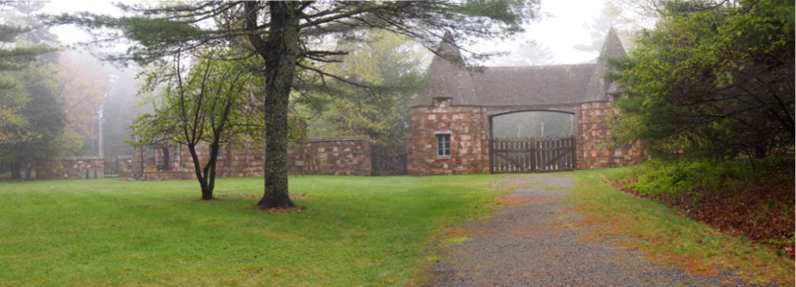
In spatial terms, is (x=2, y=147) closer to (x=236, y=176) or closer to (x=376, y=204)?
(x=236, y=176)

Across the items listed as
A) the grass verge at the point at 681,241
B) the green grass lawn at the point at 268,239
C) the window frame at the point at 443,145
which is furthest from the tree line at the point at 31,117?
the grass verge at the point at 681,241

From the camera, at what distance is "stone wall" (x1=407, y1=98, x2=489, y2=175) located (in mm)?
30000

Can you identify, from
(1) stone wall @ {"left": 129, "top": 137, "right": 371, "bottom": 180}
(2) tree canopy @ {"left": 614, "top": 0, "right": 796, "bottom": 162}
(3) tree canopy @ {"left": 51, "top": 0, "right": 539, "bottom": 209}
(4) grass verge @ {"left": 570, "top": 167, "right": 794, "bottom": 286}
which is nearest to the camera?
(4) grass verge @ {"left": 570, "top": 167, "right": 794, "bottom": 286}

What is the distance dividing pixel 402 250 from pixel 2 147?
33915mm

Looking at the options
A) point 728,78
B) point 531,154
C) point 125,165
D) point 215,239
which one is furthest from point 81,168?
point 728,78

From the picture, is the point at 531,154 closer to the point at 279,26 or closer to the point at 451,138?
the point at 451,138

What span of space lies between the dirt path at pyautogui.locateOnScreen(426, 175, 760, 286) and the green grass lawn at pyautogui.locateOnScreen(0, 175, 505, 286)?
68cm

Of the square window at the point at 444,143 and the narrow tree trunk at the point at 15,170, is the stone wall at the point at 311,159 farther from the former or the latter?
the narrow tree trunk at the point at 15,170

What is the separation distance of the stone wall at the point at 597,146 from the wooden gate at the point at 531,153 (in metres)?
0.55

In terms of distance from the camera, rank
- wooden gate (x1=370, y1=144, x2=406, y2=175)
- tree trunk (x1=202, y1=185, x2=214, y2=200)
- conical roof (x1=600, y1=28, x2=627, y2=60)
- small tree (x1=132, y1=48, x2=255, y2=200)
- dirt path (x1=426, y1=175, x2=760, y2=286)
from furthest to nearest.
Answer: wooden gate (x1=370, y1=144, x2=406, y2=175), conical roof (x1=600, y1=28, x2=627, y2=60), tree trunk (x1=202, y1=185, x2=214, y2=200), small tree (x1=132, y1=48, x2=255, y2=200), dirt path (x1=426, y1=175, x2=760, y2=286)

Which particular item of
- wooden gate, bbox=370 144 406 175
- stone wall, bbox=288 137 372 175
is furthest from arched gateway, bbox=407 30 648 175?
stone wall, bbox=288 137 372 175

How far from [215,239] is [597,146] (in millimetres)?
22664

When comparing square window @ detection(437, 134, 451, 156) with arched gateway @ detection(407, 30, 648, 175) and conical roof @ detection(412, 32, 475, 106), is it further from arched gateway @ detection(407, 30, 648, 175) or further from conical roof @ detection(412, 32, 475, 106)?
conical roof @ detection(412, 32, 475, 106)

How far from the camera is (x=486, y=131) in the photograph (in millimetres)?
31328
